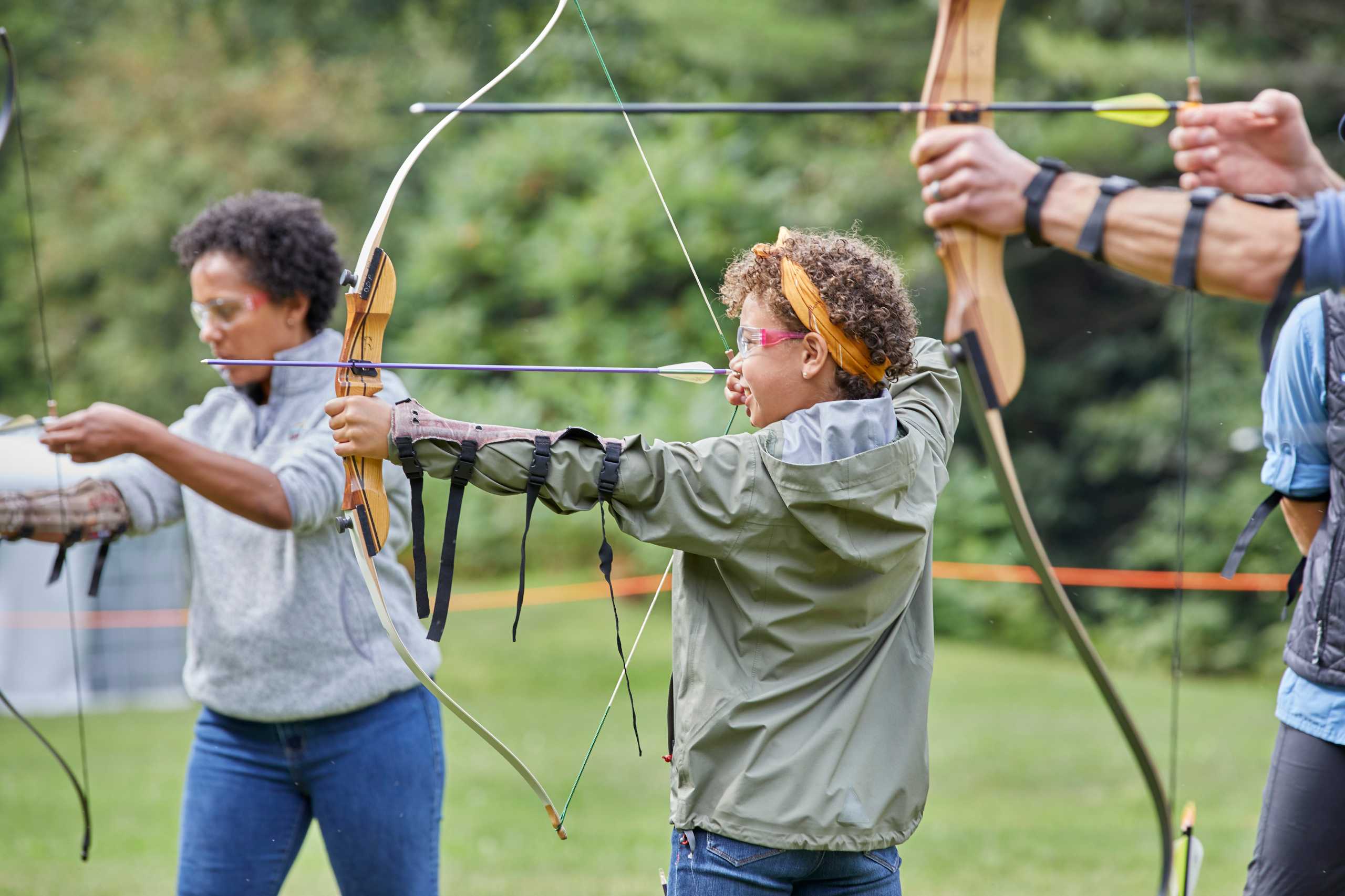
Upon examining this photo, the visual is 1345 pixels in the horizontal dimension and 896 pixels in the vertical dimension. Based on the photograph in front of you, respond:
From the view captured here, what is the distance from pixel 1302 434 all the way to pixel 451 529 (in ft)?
4.39

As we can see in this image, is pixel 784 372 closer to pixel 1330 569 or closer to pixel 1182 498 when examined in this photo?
pixel 1182 498

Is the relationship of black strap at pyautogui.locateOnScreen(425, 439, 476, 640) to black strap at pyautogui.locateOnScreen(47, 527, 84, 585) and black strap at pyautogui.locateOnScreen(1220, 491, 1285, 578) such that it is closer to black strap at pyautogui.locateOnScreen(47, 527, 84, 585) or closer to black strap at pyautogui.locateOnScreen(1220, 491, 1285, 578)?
black strap at pyautogui.locateOnScreen(47, 527, 84, 585)

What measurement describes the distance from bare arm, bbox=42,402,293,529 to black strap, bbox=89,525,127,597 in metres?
0.29

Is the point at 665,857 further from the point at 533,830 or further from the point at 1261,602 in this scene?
the point at 1261,602

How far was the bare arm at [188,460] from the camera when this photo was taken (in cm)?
208

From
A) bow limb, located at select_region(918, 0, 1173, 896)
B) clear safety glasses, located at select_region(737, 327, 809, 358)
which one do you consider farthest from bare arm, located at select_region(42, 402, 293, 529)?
bow limb, located at select_region(918, 0, 1173, 896)

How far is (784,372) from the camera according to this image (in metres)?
1.72

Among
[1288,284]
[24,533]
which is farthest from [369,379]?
[1288,284]

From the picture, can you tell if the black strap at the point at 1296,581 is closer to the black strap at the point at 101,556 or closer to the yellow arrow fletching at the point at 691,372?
the yellow arrow fletching at the point at 691,372

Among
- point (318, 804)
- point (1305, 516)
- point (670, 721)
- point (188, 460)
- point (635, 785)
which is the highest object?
point (188, 460)

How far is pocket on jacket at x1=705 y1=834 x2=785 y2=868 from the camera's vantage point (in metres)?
1.61

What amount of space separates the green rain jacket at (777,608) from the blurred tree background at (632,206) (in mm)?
5797

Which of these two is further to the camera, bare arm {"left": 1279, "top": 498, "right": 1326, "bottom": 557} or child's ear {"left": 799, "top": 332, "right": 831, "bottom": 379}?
bare arm {"left": 1279, "top": 498, "right": 1326, "bottom": 557}

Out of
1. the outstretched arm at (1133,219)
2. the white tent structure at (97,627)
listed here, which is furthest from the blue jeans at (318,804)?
the white tent structure at (97,627)
